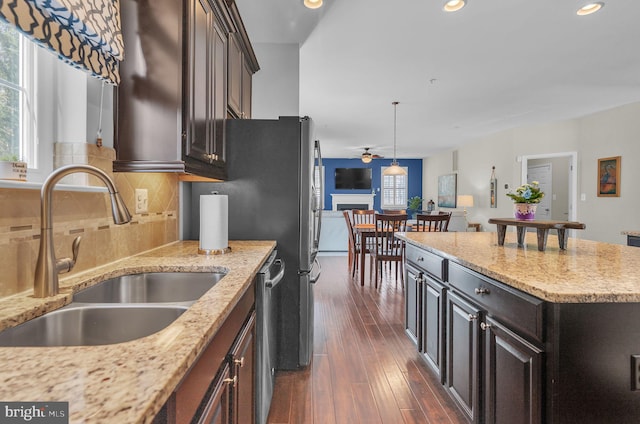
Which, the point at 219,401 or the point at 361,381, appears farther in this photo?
the point at 361,381

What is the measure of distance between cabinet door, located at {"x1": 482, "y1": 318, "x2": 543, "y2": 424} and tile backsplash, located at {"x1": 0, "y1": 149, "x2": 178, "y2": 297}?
5.33 ft

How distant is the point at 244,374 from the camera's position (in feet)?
4.16

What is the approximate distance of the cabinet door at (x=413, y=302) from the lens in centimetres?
233

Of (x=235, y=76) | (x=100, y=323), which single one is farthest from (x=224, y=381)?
(x=235, y=76)

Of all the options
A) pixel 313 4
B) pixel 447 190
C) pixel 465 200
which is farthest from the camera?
pixel 447 190

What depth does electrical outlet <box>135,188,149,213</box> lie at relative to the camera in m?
1.73

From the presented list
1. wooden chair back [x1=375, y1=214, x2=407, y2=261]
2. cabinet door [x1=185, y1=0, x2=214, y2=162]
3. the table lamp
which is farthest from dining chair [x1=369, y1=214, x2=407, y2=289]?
the table lamp

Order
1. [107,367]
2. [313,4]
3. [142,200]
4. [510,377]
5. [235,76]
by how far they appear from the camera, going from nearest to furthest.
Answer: [107,367] < [510,377] < [142,200] < [235,76] < [313,4]

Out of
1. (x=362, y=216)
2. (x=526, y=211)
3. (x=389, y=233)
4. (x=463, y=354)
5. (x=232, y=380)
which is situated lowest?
Answer: (x=463, y=354)

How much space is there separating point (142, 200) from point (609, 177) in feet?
20.8

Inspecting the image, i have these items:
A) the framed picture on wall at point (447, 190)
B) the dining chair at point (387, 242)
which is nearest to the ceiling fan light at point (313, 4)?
the dining chair at point (387, 242)

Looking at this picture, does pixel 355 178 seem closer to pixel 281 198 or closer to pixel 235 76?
pixel 235 76

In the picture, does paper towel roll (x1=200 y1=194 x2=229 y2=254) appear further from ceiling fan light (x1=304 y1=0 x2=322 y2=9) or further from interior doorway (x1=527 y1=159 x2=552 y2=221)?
interior doorway (x1=527 y1=159 x2=552 y2=221)

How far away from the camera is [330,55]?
3506mm
